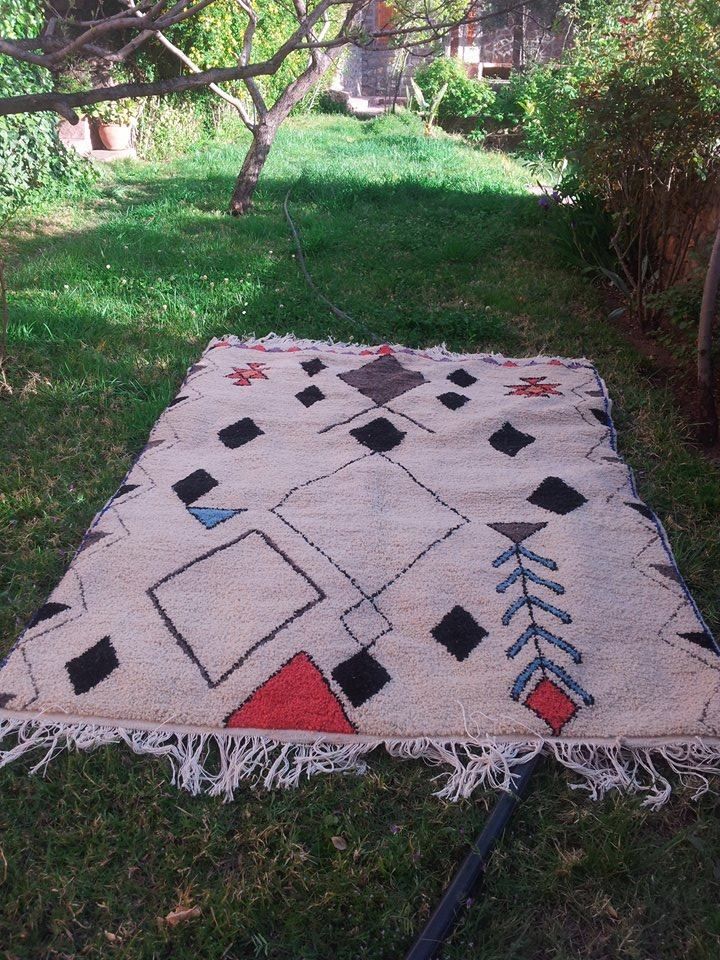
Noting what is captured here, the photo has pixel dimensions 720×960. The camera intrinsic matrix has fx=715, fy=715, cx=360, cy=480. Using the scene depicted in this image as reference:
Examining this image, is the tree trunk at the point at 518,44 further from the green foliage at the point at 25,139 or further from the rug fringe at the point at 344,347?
the rug fringe at the point at 344,347

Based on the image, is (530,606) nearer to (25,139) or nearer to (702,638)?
(702,638)

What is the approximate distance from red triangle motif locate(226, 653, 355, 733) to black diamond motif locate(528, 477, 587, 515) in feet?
3.20

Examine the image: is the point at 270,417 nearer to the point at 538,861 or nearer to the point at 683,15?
the point at 538,861

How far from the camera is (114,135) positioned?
6.86 m

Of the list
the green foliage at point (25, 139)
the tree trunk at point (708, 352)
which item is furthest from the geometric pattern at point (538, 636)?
the green foliage at point (25, 139)

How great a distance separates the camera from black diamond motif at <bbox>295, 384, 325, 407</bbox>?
293 centimetres

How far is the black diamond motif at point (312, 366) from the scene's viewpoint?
10.4ft

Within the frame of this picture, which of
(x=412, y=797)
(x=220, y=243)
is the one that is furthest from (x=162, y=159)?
(x=412, y=797)

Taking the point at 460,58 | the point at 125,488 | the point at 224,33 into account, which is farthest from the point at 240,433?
the point at 460,58

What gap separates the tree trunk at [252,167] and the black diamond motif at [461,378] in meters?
2.92

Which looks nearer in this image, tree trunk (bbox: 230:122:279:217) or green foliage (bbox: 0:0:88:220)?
green foliage (bbox: 0:0:88:220)

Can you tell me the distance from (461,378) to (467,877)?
217 cm

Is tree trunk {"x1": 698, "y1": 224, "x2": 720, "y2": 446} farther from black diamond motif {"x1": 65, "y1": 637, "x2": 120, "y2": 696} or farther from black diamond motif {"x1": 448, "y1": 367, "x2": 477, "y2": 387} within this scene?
black diamond motif {"x1": 65, "y1": 637, "x2": 120, "y2": 696}

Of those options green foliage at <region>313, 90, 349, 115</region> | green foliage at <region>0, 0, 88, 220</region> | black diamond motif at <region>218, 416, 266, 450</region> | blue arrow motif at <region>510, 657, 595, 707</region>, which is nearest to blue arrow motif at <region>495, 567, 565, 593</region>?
blue arrow motif at <region>510, 657, 595, 707</region>
